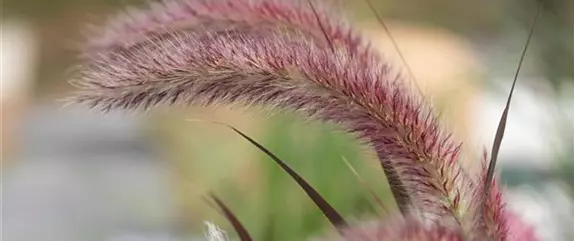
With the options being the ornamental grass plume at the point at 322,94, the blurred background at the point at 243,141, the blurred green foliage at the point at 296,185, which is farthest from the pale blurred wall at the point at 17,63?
the ornamental grass plume at the point at 322,94

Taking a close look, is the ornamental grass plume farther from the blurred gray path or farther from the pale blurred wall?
the pale blurred wall

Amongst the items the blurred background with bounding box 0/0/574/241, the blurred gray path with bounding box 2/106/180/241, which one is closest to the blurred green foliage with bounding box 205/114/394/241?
the blurred background with bounding box 0/0/574/241

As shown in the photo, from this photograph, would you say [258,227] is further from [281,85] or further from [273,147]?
[281,85]

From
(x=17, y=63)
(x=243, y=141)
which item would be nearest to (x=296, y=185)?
(x=243, y=141)

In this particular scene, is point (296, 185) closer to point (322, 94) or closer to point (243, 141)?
point (243, 141)

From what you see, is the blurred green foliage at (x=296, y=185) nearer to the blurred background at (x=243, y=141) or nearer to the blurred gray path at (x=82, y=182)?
the blurred background at (x=243, y=141)

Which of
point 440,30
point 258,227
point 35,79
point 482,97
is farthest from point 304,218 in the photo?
point 35,79
